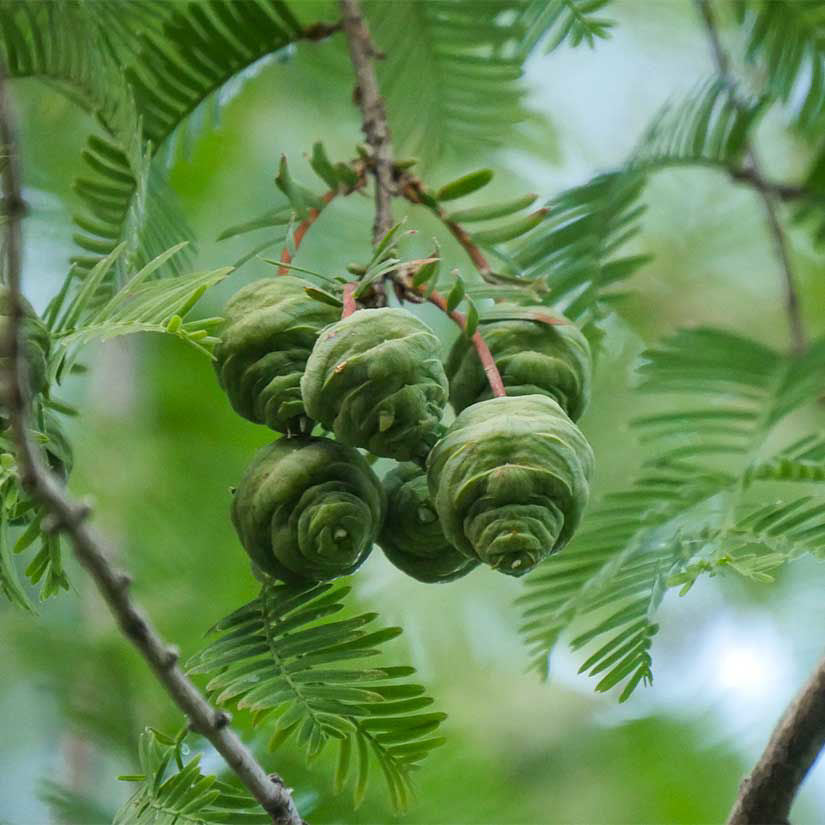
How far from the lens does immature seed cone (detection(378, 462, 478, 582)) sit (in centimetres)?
72

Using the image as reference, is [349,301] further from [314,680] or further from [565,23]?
[565,23]

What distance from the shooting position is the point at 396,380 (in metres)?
0.65

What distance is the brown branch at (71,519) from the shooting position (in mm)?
463

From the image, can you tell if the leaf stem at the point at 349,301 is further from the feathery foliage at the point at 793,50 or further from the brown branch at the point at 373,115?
Result: the feathery foliage at the point at 793,50

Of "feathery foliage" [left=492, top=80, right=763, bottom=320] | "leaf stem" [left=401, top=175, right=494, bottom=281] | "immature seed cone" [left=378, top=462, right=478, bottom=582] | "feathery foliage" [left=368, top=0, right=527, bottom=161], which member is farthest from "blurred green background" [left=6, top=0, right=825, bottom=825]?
"immature seed cone" [left=378, top=462, right=478, bottom=582]

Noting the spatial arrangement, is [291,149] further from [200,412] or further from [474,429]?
[474,429]

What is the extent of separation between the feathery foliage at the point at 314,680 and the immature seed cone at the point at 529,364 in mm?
162

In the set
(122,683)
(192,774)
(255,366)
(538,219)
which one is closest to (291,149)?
(122,683)

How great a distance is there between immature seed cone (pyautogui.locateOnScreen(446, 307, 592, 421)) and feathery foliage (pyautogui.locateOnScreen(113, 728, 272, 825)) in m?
0.29

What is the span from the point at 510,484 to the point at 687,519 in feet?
0.87

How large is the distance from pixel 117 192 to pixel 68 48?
11 cm

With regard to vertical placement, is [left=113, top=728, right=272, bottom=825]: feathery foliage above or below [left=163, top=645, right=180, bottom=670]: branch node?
below

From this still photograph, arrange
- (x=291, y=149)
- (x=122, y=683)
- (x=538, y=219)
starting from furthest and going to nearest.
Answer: (x=291, y=149)
(x=122, y=683)
(x=538, y=219)

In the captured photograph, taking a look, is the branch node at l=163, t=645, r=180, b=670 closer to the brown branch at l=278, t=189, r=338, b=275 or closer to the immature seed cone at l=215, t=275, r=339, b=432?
the immature seed cone at l=215, t=275, r=339, b=432
